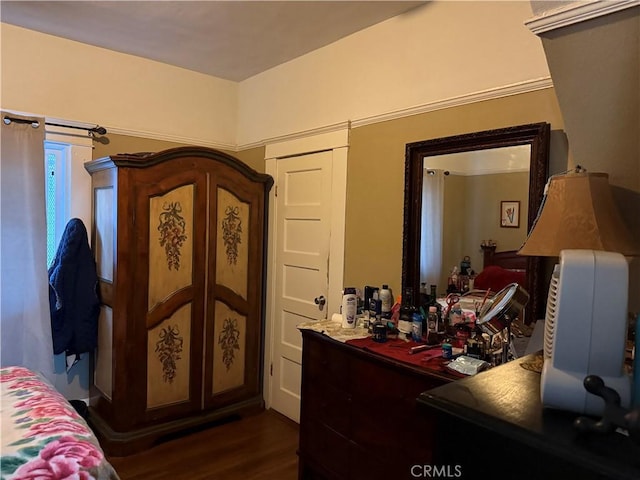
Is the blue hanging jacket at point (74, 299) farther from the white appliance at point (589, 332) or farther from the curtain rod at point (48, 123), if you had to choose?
the white appliance at point (589, 332)

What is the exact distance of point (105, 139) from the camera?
3279 mm

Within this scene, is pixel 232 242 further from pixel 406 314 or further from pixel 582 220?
pixel 582 220

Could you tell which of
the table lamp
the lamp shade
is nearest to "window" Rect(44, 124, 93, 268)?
the lamp shade

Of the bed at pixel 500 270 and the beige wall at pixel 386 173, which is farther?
the beige wall at pixel 386 173

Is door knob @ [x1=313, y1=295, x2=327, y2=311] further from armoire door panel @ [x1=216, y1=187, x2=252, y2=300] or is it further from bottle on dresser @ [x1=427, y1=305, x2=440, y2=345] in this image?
bottle on dresser @ [x1=427, y1=305, x2=440, y2=345]

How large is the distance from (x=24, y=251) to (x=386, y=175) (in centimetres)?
233

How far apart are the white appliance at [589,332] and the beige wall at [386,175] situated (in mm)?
1404

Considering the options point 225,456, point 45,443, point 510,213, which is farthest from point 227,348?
point 510,213

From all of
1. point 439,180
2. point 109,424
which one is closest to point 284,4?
point 439,180

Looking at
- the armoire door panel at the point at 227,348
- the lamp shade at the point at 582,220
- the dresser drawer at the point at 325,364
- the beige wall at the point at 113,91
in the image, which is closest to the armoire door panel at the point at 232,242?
the armoire door panel at the point at 227,348

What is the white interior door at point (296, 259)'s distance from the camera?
313 centimetres

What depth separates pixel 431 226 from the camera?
241 cm

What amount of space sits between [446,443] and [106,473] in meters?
1.13

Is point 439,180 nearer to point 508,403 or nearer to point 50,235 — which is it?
point 508,403
